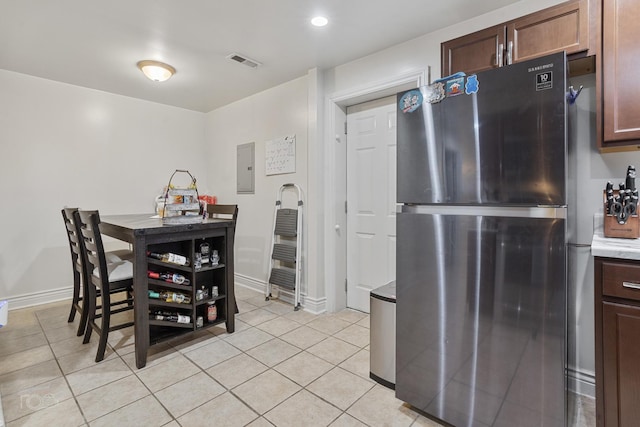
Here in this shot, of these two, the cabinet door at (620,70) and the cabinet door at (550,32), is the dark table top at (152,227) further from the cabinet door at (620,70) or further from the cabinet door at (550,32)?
the cabinet door at (620,70)

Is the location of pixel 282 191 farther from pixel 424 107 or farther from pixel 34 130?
pixel 34 130

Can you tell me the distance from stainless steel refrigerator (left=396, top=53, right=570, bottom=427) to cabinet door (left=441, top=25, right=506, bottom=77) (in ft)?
2.21

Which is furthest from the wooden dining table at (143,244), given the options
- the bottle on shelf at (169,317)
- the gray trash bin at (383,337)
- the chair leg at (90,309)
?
the gray trash bin at (383,337)

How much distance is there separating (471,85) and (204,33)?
2102 mm

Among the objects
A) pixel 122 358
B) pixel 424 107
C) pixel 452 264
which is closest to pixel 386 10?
pixel 424 107

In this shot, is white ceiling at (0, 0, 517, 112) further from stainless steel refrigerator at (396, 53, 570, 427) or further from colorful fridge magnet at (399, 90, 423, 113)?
stainless steel refrigerator at (396, 53, 570, 427)

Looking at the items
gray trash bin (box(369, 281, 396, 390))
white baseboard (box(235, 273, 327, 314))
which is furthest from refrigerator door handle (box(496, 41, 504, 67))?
white baseboard (box(235, 273, 327, 314))

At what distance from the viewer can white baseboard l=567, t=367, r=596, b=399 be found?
183 centimetres

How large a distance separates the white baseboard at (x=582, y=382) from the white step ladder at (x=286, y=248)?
2232 millimetres

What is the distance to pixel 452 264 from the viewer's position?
57.6 inches

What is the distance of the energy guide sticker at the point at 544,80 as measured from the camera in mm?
1229

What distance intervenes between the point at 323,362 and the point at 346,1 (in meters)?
2.47

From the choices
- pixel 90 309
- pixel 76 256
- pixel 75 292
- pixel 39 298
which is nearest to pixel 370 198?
pixel 90 309

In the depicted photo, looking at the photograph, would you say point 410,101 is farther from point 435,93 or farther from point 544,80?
point 544,80
